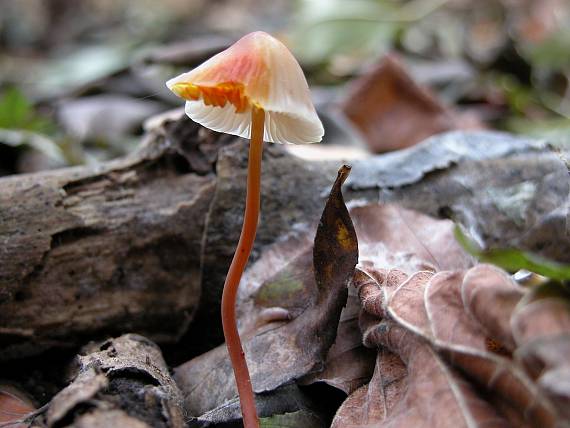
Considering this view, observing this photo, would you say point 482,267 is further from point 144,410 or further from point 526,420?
point 144,410

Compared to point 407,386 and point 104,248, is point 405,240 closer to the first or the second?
point 407,386

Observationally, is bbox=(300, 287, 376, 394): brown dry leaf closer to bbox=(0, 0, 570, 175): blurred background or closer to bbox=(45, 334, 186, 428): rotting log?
bbox=(45, 334, 186, 428): rotting log

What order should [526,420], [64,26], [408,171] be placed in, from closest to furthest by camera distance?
1. [526,420]
2. [408,171]
3. [64,26]

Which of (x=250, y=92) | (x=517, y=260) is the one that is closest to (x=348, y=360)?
(x=517, y=260)

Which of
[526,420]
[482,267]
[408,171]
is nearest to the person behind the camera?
[526,420]

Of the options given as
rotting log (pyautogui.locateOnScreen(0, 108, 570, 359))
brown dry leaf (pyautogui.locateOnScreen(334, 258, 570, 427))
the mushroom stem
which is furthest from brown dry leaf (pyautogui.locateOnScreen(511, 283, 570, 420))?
rotting log (pyautogui.locateOnScreen(0, 108, 570, 359))

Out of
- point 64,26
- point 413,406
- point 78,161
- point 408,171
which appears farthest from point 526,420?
point 64,26
